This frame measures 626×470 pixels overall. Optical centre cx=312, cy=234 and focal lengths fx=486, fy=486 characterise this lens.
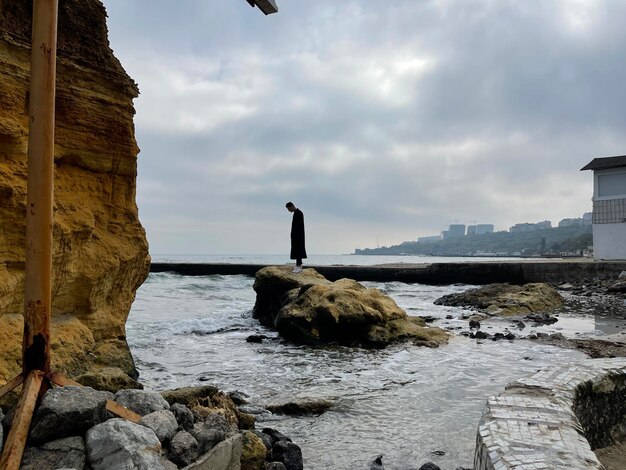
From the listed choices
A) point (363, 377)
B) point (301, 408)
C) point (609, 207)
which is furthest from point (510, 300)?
point (609, 207)

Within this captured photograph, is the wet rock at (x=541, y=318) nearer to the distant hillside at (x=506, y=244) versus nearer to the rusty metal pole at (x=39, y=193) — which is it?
the rusty metal pole at (x=39, y=193)

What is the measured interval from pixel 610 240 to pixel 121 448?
106ft

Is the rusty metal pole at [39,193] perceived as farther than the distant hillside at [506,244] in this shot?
No

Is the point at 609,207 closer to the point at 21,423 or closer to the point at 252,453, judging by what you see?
the point at 252,453

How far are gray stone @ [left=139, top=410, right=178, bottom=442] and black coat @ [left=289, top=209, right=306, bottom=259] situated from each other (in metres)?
10.4

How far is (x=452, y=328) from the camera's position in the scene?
40.1 ft

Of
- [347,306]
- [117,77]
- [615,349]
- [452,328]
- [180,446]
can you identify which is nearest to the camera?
[180,446]

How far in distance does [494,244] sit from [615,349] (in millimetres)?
147622

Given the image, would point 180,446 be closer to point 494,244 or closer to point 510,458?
point 510,458

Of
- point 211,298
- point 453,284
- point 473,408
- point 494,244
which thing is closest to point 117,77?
point 473,408

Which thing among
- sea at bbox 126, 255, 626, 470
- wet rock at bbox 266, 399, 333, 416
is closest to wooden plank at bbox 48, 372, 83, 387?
sea at bbox 126, 255, 626, 470

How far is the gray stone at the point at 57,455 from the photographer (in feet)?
8.32

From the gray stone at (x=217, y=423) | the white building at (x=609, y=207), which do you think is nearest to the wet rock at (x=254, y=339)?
the gray stone at (x=217, y=423)

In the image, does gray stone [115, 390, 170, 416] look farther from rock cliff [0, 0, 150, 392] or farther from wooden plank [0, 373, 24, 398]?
rock cliff [0, 0, 150, 392]
